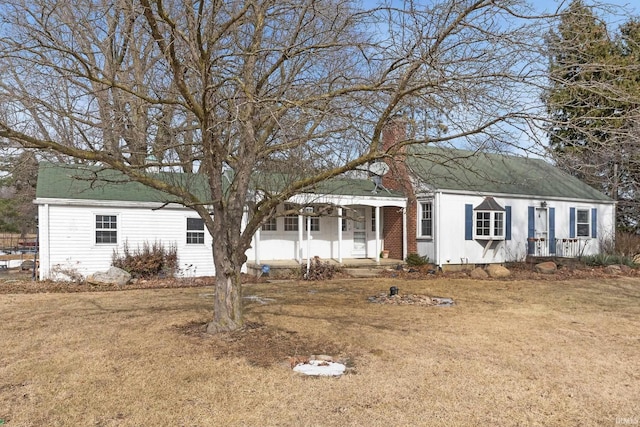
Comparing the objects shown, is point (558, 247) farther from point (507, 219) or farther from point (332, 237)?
point (332, 237)

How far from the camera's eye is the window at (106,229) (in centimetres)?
1542

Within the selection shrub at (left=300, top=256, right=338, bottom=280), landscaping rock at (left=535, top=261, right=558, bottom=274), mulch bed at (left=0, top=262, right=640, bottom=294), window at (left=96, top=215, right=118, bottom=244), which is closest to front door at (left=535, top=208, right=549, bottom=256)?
A: mulch bed at (left=0, top=262, right=640, bottom=294)

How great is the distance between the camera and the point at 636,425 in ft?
14.4

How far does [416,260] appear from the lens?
1770 centimetres

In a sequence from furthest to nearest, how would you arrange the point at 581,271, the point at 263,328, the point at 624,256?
the point at 624,256 < the point at 581,271 < the point at 263,328

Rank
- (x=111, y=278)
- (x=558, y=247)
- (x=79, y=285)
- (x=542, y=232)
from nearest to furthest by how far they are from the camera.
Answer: (x=79, y=285), (x=111, y=278), (x=542, y=232), (x=558, y=247)

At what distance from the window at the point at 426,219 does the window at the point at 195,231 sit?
7944 mm

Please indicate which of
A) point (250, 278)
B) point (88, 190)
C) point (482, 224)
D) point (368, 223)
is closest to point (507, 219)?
point (482, 224)

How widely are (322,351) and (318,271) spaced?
9071 mm

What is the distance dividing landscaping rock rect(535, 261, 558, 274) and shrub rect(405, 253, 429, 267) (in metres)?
4.00

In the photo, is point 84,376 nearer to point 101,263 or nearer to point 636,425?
point 636,425

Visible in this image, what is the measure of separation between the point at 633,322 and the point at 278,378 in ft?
22.6

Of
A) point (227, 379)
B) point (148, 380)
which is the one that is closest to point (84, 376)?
point (148, 380)

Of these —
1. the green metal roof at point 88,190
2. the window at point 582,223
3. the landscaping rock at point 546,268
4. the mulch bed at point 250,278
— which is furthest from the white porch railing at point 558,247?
the green metal roof at point 88,190
